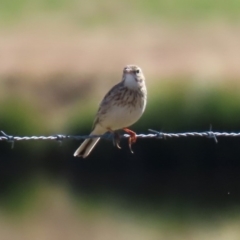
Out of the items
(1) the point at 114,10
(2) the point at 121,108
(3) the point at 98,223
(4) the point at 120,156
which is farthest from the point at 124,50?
(2) the point at 121,108

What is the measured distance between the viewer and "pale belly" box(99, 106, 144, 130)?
10.7 metres

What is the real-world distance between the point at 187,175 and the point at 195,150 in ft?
4.44

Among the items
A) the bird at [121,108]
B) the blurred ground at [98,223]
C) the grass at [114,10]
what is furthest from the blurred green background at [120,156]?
the bird at [121,108]

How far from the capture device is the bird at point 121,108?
10.7m

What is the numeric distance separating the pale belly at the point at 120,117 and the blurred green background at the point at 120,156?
714 centimetres

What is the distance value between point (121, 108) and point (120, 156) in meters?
7.83

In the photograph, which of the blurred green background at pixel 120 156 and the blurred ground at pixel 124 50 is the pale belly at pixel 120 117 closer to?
the blurred green background at pixel 120 156

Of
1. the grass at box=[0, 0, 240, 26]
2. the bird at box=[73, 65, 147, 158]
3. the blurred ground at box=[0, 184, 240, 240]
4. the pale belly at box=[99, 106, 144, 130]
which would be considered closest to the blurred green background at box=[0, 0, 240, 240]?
the blurred ground at box=[0, 184, 240, 240]

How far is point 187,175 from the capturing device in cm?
1967

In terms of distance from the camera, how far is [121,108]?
10797 millimetres

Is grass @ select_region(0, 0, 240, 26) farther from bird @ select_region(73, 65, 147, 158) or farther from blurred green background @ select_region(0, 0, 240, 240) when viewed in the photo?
bird @ select_region(73, 65, 147, 158)

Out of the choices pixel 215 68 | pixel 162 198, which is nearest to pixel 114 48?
pixel 215 68

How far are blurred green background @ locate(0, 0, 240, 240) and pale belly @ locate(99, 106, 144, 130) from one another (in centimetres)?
714

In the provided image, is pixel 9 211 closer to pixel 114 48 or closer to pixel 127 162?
pixel 127 162
